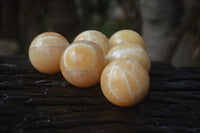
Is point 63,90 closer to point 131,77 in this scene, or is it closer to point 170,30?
point 131,77

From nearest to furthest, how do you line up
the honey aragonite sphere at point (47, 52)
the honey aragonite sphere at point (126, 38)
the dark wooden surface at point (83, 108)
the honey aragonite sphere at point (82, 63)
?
the dark wooden surface at point (83, 108) → the honey aragonite sphere at point (82, 63) → the honey aragonite sphere at point (47, 52) → the honey aragonite sphere at point (126, 38)

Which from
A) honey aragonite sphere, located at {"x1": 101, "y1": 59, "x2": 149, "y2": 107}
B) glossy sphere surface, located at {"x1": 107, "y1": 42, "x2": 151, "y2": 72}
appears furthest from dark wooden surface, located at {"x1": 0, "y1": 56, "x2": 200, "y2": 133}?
glossy sphere surface, located at {"x1": 107, "y1": 42, "x2": 151, "y2": 72}

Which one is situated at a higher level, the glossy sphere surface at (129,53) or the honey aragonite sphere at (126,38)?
the glossy sphere surface at (129,53)

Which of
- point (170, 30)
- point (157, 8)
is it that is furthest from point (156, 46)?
point (157, 8)

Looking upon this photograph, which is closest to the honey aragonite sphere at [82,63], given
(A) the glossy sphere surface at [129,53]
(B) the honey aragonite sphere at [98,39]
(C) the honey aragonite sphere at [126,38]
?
(A) the glossy sphere surface at [129,53]

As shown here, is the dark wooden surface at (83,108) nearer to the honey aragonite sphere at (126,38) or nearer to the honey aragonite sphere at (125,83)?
the honey aragonite sphere at (125,83)

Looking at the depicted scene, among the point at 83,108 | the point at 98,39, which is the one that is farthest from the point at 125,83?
the point at 98,39

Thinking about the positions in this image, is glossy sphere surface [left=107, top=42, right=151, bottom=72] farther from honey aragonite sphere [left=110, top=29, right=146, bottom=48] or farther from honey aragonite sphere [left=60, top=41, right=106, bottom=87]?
honey aragonite sphere [left=110, top=29, right=146, bottom=48]
